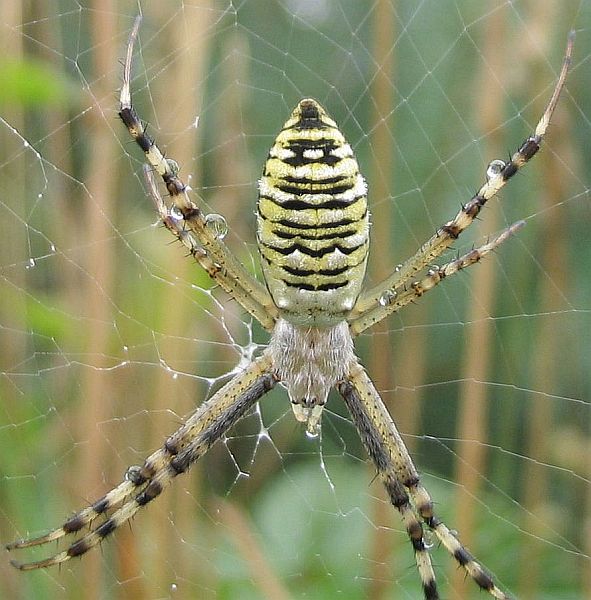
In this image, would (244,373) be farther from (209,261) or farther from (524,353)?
(524,353)

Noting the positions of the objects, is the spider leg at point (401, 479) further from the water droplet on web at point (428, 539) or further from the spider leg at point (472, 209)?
the spider leg at point (472, 209)

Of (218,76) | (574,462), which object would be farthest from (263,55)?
(574,462)

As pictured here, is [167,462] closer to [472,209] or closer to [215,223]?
[215,223]

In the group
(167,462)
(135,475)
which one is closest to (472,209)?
(167,462)

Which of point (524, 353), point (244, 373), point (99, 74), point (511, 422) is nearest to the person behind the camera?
point (99, 74)

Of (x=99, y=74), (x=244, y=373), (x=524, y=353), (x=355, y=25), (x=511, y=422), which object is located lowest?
(x=511, y=422)

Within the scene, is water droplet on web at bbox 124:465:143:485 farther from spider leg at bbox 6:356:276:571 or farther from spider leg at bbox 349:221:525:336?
spider leg at bbox 349:221:525:336

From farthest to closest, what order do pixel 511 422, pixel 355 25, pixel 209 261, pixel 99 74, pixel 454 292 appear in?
1. pixel 355 25
2. pixel 454 292
3. pixel 511 422
4. pixel 99 74
5. pixel 209 261

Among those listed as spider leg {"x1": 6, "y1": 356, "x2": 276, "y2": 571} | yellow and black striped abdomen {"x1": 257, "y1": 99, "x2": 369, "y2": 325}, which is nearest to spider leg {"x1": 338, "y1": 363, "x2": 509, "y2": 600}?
spider leg {"x1": 6, "y1": 356, "x2": 276, "y2": 571}
